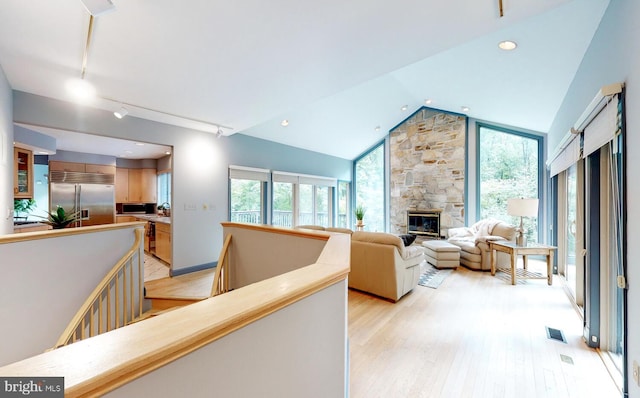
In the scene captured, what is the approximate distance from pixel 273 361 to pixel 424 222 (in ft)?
21.8

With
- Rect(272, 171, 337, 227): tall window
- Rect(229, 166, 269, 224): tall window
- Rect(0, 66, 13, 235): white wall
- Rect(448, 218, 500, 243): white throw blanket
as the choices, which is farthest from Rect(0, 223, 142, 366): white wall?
Rect(448, 218, 500, 243): white throw blanket

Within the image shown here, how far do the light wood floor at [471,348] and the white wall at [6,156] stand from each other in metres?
3.60

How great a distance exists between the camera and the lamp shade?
13.6 feet

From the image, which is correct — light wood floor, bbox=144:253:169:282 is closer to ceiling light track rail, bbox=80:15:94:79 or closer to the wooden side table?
ceiling light track rail, bbox=80:15:94:79

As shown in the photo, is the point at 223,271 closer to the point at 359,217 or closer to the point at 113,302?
the point at 113,302

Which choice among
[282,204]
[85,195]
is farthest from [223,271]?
[85,195]

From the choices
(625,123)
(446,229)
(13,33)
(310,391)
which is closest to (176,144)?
(13,33)

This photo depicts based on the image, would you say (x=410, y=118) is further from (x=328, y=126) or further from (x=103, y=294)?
(x=103, y=294)

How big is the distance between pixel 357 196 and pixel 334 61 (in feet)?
20.0

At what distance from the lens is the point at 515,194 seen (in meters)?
5.71

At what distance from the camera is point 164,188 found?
22.4 feet

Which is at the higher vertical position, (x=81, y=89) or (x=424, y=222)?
(x=81, y=89)

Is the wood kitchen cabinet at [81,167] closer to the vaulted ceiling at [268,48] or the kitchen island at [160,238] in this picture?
the kitchen island at [160,238]

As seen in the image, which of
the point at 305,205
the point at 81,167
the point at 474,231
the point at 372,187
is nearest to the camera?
the point at 474,231
